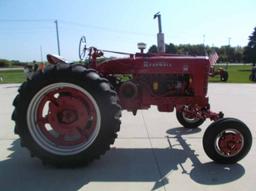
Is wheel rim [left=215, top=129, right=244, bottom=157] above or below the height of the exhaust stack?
below

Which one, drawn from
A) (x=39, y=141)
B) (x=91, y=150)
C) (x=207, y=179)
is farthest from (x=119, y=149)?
(x=207, y=179)

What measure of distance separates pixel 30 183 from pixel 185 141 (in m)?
2.71

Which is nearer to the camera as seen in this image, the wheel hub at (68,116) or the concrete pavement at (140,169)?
the concrete pavement at (140,169)

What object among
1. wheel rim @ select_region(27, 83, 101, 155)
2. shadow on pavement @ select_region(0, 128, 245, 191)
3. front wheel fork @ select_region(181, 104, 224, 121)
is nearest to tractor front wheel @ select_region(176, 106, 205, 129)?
front wheel fork @ select_region(181, 104, 224, 121)

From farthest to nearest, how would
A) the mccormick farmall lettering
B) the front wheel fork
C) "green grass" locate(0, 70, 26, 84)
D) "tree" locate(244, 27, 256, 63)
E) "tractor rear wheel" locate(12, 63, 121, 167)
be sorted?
"tree" locate(244, 27, 256, 63) < "green grass" locate(0, 70, 26, 84) < the front wheel fork < the mccormick farmall lettering < "tractor rear wheel" locate(12, 63, 121, 167)

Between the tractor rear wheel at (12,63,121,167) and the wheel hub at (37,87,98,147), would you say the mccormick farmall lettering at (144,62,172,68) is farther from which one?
the wheel hub at (37,87,98,147)

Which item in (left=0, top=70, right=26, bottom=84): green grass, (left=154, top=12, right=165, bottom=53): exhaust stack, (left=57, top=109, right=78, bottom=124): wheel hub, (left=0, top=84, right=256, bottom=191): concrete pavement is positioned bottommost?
(left=0, top=70, right=26, bottom=84): green grass

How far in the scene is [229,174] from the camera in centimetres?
410

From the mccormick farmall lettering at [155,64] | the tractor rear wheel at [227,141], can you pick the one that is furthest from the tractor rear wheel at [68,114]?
the tractor rear wheel at [227,141]

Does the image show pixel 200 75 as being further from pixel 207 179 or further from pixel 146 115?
pixel 146 115

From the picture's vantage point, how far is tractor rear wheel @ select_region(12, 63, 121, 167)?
13.8 feet

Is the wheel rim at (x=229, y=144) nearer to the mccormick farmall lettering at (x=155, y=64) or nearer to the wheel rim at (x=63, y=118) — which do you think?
the mccormick farmall lettering at (x=155, y=64)

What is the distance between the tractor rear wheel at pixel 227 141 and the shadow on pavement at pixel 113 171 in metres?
0.13

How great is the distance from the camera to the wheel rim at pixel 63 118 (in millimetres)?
4375
